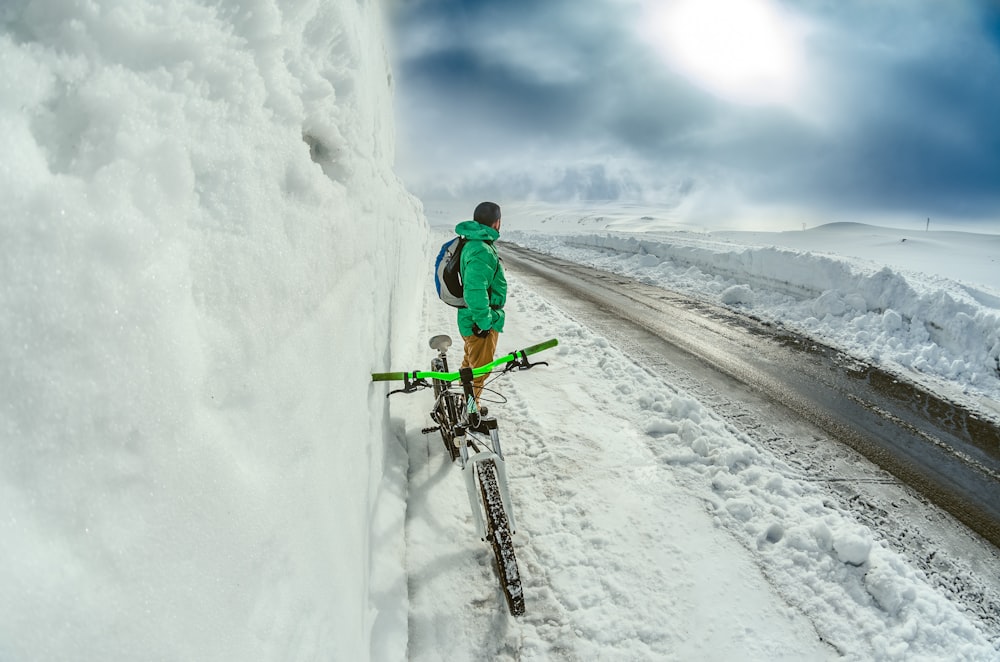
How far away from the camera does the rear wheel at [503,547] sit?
2.81m

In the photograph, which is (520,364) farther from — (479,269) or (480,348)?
(480,348)

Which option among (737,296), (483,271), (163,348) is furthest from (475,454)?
(737,296)

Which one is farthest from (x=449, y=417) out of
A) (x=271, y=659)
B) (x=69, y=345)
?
(x=69, y=345)

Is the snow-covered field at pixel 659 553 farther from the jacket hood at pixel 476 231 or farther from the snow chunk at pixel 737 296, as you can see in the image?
the snow chunk at pixel 737 296

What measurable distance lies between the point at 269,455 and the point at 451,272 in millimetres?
2670

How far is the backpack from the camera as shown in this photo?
399 cm

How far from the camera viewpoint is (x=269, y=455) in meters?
1.62

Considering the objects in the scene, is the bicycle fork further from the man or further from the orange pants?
the orange pants

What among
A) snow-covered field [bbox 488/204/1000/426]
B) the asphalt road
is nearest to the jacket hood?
the asphalt road

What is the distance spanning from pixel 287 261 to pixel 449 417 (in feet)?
7.53

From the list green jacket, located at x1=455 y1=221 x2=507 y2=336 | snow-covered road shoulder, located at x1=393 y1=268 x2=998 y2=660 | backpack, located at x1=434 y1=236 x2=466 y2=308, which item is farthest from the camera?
backpack, located at x1=434 y1=236 x2=466 y2=308

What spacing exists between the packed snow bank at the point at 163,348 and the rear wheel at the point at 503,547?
0.92m

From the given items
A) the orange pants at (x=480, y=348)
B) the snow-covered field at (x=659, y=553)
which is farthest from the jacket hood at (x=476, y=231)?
the snow-covered field at (x=659, y=553)

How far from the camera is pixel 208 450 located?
50.8 inches
